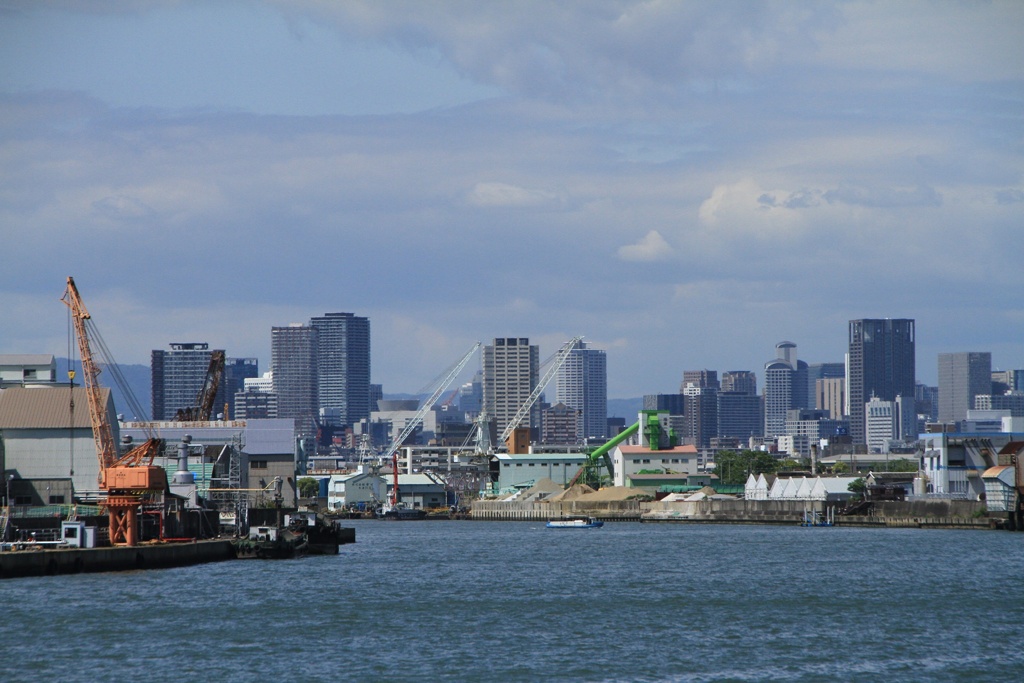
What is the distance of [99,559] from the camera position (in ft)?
224

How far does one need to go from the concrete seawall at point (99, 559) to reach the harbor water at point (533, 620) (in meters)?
0.81

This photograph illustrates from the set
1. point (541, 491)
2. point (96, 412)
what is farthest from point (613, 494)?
point (96, 412)

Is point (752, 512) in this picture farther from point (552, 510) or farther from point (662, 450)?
point (662, 450)

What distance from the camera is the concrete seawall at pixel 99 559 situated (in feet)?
212

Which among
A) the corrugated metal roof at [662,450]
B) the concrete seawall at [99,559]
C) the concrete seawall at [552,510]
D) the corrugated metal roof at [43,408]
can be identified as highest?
the corrugated metal roof at [43,408]

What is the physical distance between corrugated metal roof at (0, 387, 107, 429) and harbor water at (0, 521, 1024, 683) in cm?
1924

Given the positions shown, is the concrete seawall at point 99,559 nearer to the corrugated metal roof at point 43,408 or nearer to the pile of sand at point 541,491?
the corrugated metal roof at point 43,408

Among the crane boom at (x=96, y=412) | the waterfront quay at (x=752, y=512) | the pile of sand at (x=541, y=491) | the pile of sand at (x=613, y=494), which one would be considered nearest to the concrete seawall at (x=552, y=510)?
the waterfront quay at (x=752, y=512)

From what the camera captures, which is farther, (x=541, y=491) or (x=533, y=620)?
(x=541, y=491)

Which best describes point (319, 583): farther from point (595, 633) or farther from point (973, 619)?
point (973, 619)

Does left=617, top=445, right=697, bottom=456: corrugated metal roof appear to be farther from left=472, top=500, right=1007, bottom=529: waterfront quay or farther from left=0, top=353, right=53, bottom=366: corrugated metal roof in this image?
left=0, top=353, right=53, bottom=366: corrugated metal roof

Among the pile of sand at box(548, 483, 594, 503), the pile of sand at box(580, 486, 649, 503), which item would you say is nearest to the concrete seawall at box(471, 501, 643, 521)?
the pile of sand at box(548, 483, 594, 503)

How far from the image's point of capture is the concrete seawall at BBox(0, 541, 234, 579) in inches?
2542

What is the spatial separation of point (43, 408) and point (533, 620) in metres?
51.2
